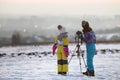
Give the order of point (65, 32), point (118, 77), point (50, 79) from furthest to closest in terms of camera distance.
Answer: point (65, 32), point (118, 77), point (50, 79)

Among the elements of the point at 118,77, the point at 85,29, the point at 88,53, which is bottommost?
the point at 118,77

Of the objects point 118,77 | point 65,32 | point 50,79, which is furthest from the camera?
point 65,32

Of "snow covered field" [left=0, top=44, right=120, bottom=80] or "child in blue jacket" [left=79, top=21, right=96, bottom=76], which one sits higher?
"child in blue jacket" [left=79, top=21, right=96, bottom=76]

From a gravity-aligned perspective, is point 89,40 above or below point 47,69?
above

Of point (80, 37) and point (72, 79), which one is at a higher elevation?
point (80, 37)

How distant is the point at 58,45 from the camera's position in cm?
1420

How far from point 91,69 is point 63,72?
1.17 m

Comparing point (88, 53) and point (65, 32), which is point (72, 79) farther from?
point (65, 32)

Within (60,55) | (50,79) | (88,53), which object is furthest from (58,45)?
(50,79)

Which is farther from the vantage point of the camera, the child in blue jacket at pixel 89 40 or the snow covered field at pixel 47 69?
the child in blue jacket at pixel 89 40

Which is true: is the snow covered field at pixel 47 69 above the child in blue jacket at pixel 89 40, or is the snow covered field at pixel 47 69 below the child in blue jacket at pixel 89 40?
below

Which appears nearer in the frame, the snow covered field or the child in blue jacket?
the snow covered field

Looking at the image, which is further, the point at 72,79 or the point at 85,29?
the point at 85,29

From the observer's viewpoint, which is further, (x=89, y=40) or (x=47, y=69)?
(x=47, y=69)
